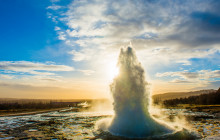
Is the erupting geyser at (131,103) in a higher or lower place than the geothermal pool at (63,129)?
higher

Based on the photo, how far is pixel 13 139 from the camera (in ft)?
46.9

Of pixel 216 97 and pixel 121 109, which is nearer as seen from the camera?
pixel 121 109

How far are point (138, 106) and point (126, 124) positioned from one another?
2090mm

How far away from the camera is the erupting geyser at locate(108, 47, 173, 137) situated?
1482 cm

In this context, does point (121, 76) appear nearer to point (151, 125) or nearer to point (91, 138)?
point (151, 125)

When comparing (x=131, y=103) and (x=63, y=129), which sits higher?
(x=131, y=103)

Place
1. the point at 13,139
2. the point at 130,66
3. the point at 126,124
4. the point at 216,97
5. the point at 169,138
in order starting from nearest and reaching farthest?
the point at 169,138
the point at 13,139
the point at 126,124
the point at 130,66
the point at 216,97

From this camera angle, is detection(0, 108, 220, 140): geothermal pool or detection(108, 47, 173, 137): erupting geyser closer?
detection(108, 47, 173, 137): erupting geyser

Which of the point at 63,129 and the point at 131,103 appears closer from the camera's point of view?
the point at 131,103

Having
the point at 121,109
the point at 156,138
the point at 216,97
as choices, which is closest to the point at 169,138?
the point at 156,138

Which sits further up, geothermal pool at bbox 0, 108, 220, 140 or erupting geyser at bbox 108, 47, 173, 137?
erupting geyser at bbox 108, 47, 173, 137

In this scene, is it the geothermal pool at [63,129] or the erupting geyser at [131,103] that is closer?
the erupting geyser at [131,103]

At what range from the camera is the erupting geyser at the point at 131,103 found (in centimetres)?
1482

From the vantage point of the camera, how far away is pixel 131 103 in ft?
52.6
